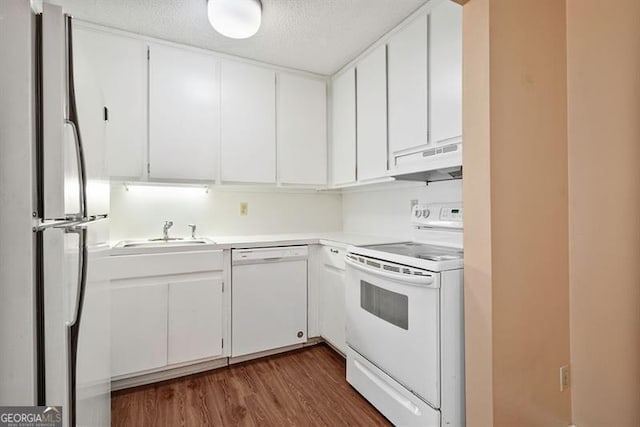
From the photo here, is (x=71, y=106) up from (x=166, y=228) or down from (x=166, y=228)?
up

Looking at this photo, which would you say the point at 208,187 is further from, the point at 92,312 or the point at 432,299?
the point at 432,299

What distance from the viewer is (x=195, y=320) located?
2.11 metres

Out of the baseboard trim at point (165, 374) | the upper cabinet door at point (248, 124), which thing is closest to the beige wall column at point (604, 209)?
the upper cabinet door at point (248, 124)

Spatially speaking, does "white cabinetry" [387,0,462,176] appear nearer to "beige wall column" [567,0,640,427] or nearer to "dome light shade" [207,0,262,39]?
"beige wall column" [567,0,640,427]

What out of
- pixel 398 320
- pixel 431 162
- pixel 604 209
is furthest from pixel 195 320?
pixel 604 209

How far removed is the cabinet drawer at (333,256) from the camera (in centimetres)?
225

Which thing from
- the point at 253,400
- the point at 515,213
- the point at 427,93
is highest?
the point at 427,93

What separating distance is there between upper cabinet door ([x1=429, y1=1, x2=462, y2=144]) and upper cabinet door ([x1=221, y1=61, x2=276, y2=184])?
132cm

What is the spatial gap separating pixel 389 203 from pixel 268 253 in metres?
1.07

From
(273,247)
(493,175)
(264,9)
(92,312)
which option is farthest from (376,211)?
(92,312)

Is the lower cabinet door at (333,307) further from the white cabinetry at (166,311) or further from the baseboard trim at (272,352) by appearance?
the white cabinetry at (166,311)

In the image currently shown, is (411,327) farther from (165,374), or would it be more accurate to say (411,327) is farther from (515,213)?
(165,374)

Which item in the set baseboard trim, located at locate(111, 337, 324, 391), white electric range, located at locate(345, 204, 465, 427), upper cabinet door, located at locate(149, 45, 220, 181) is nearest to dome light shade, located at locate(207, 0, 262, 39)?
upper cabinet door, located at locate(149, 45, 220, 181)

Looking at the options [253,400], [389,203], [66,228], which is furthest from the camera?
[389,203]
